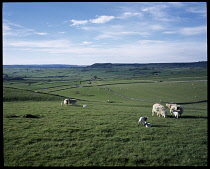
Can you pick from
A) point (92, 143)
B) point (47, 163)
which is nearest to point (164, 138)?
point (92, 143)

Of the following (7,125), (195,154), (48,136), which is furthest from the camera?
→ (7,125)

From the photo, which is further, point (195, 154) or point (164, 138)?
point (164, 138)

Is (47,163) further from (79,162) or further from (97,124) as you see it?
(97,124)

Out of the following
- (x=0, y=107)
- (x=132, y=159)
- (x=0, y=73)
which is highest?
(x=0, y=73)

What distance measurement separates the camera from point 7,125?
14.2 metres

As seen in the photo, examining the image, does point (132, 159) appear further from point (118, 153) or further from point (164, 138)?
point (164, 138)

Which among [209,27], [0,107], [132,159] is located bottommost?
[132,159]

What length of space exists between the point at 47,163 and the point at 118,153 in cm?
437

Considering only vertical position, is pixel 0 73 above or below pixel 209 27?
below

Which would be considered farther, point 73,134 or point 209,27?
point 73,134

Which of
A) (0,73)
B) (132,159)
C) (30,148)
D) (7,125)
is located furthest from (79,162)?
(7,125)

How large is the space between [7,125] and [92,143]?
949cm

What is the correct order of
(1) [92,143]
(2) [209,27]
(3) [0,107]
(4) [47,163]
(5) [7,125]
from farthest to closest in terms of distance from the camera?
(5) [7,125]
(1) [92,143]
(4) [47,163]
(3) [0,107]
(2) [209,27]

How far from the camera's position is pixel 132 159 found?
8820 millimetres
